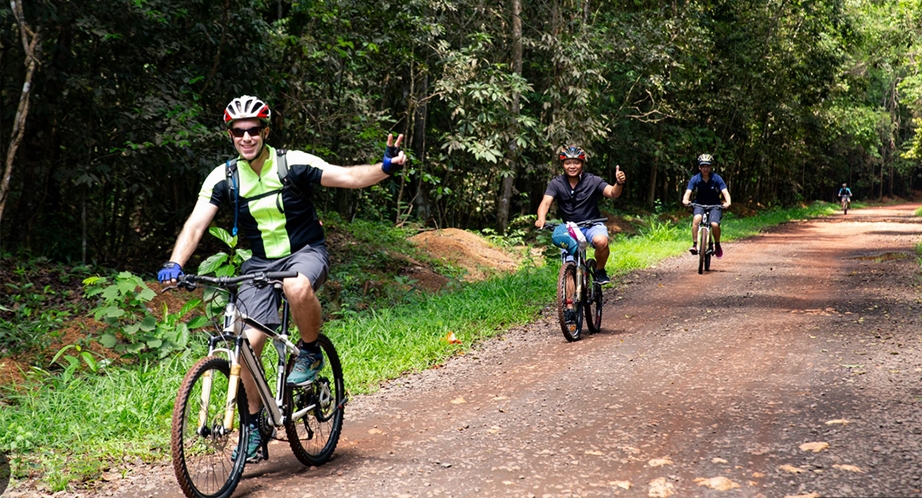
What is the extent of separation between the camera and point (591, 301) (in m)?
9.02

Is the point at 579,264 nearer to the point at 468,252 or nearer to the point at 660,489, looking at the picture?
the point at 660,489

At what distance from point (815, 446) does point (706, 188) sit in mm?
10297

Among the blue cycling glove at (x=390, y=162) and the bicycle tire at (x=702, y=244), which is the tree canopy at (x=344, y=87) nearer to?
the bicycle tire at (x=702, y=244)

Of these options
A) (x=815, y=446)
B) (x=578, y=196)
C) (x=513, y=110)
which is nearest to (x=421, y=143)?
(x=513, y=110)

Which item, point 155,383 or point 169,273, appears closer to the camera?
point 169,273

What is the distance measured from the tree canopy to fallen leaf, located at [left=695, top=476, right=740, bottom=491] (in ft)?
23.8

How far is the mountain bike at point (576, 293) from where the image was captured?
28.3ft

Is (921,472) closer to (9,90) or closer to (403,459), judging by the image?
(403,459)

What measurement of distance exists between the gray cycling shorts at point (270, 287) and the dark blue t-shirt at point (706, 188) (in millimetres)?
10994

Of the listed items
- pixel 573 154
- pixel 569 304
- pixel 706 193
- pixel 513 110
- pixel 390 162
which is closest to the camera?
pixel 390 162

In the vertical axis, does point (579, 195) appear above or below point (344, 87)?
below

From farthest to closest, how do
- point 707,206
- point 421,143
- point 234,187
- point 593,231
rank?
point 421,143, point 707,206, point 593,231, point 234,187

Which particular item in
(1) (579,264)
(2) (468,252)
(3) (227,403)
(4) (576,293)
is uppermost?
(1) (579,264)

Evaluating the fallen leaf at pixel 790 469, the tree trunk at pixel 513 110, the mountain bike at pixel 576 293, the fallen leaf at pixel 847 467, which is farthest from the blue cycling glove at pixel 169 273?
the tree trunk at pixel 513 110
